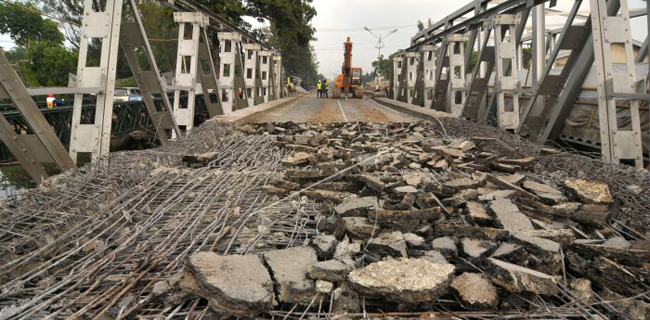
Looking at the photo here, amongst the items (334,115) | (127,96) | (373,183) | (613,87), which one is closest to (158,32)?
(127,96)

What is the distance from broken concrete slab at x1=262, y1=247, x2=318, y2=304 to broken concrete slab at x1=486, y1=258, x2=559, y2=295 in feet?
4.00

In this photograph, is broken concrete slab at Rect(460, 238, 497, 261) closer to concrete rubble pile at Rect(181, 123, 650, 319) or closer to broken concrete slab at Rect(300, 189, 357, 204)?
concrete rubble pile at Rect(181, 123, 650, 319)

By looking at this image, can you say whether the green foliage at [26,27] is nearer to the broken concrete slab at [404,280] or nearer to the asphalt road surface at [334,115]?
the asphalt road surface at [334,115]

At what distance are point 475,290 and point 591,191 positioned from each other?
230 centimetres

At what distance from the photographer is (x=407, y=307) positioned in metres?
2.24

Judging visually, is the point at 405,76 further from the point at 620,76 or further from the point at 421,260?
the point at 421,260

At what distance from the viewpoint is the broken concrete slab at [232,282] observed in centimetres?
209

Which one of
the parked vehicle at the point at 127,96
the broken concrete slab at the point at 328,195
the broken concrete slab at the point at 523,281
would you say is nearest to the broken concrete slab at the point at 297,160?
the broken concrete slab at the point at 328,195

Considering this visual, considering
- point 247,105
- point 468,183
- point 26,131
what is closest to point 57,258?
point 468,183

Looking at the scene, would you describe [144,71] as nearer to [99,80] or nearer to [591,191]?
[99,80]

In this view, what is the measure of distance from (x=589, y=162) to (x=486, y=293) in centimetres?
364

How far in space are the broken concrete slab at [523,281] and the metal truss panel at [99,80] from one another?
4.93m

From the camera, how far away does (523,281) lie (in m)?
2.29

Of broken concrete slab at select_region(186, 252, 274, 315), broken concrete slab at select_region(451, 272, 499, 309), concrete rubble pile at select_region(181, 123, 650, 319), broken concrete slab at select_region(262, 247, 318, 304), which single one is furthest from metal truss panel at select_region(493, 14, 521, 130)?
broken concrete slab at select_region(186, 252, 274, 315)
